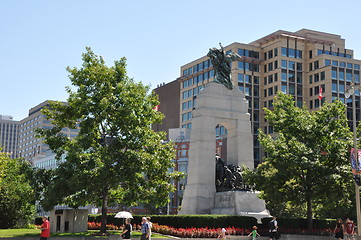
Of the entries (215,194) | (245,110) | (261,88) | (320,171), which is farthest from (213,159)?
(261,88)

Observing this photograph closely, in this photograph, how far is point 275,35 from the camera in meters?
115

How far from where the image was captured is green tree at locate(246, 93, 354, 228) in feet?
111

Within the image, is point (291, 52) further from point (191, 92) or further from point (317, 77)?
point (191, 92)

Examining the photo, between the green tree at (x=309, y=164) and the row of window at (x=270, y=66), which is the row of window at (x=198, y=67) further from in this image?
the green tree at (x=309, y=164)

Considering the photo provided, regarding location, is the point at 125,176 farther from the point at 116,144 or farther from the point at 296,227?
the point at 296,227

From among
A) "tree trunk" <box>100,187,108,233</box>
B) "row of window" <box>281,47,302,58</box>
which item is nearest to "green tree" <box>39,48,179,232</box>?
"tree trunk" <box>100,187,108,233</box>

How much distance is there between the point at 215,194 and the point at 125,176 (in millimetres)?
9180

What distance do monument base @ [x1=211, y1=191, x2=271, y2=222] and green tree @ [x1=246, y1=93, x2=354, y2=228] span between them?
3.62 feet

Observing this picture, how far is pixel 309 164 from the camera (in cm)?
3341

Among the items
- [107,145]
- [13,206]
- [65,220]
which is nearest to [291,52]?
[13,206]

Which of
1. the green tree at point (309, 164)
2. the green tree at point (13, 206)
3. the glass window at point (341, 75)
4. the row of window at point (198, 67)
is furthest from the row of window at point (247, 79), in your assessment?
the green tree at point (309, 164)

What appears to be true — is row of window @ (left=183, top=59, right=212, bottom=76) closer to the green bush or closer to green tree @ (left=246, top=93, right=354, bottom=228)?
green tree @ (left=246, top=93, right=354, bottom=228)

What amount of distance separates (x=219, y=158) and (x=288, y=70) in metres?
79.6

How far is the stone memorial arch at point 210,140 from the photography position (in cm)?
3709
